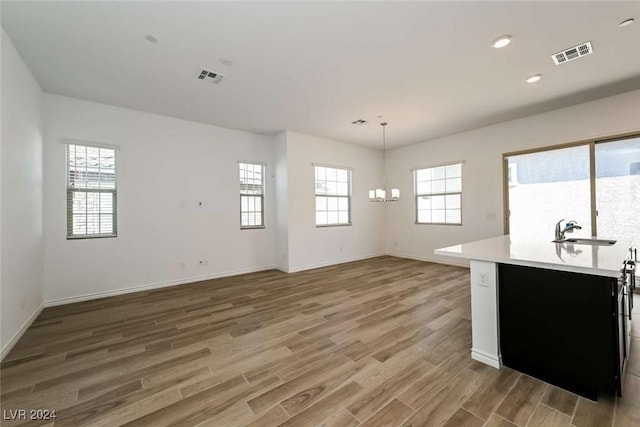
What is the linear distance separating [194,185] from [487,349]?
16.5 ft

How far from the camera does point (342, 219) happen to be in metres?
6.67

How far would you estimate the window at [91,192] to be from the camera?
154 inches

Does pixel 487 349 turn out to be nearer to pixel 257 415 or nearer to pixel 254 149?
pixel 257 415

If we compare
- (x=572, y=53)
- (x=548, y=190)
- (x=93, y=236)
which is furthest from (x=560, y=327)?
(x=93, y=236)

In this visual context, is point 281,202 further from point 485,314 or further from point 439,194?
point 485,314

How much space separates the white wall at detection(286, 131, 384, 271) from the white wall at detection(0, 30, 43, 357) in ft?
12.3

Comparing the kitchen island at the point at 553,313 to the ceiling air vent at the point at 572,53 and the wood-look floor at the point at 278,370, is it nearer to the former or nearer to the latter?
the wood-look floor at the point at 278,370

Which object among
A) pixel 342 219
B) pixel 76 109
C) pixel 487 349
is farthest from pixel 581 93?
pixel 76 109

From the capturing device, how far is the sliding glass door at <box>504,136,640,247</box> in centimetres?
399

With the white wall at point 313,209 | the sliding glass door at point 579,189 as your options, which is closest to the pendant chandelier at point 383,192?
the white wall at point 313,209

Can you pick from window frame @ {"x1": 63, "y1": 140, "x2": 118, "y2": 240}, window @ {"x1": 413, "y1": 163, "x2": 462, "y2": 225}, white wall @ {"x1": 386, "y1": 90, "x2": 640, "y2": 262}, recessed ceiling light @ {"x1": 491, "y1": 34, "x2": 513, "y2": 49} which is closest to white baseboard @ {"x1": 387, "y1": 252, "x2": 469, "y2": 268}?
white wall @ {"x1": 386, "y1": 90, "x2": 640, "y2": 262}

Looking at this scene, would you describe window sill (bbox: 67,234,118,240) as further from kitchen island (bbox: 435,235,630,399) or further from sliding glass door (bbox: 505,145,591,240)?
sliding glass door (bbox: 505,145,591,240)

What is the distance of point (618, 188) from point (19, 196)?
26.6ft

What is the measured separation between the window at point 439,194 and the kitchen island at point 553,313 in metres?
3.85
